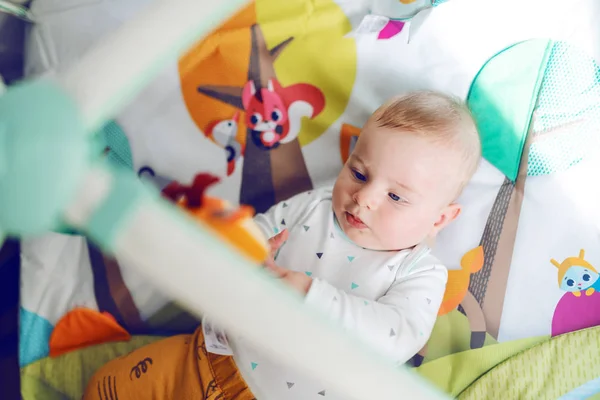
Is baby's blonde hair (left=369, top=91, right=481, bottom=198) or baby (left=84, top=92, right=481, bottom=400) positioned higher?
baby's blonde hair (left=369, top=91, right=481, bottom=198)

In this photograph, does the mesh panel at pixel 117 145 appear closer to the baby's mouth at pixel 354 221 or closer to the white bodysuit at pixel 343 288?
the white bodysuit at pixel 343 288

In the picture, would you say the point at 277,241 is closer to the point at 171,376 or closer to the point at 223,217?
the point at 171,376

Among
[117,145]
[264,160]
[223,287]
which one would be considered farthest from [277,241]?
[223,287]

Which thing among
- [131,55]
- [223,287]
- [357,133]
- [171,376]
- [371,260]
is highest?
[131,55]

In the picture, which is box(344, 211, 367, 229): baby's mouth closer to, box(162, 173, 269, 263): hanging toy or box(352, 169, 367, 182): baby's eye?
box(352, 169, 367, 182): baby's eye

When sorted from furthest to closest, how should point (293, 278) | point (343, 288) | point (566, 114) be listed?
point (566, 114) → point (343, 288) → point (293, 278)

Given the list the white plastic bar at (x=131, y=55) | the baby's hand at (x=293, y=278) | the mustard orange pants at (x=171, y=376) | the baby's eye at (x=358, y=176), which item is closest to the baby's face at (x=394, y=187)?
the baby's eye at (x=358, y=176)

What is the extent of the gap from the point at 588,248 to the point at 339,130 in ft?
1.28

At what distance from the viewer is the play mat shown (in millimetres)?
768

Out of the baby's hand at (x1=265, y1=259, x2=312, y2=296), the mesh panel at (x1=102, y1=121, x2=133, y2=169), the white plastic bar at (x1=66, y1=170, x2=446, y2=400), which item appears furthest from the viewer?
the mesh panel at (x1=102, y1=121, x2=133, y2=169)

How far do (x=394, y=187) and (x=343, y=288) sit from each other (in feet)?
0.48

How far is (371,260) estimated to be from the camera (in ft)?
2.38

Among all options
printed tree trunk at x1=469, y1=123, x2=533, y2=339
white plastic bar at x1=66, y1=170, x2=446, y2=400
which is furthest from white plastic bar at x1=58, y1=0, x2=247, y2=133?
printed tree trunk at x1=469, y1=123, x2=533, y2=339

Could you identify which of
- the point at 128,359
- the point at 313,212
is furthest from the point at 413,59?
the point at 128,359
